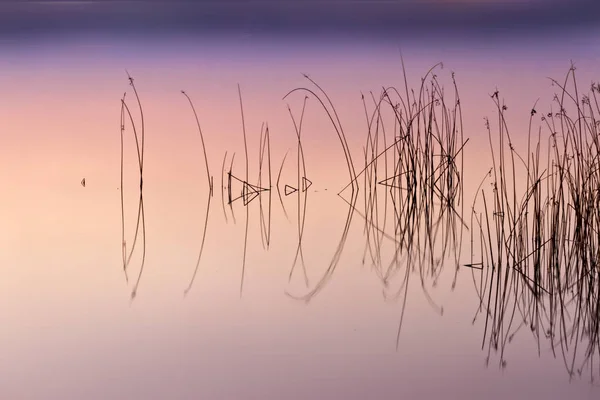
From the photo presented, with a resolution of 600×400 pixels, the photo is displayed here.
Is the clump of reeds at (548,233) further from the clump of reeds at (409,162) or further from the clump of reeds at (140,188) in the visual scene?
the clump of reeds at (140,188)

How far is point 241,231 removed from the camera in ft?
4.58

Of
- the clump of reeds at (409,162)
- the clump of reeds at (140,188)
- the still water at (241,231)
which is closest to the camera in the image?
the still water at (241,231)

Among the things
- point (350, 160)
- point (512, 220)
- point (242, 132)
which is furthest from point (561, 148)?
point (242, 132)

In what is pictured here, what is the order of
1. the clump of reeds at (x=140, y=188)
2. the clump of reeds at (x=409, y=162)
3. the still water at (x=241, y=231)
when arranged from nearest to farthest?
the still water at (x=241, y=231) < the clump of reeds at (x=140, y=188) < the clump of reeds at (x=409, y=162)

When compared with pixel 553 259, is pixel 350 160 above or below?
above

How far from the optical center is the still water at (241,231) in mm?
982

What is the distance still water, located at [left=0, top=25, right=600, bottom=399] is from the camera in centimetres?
98

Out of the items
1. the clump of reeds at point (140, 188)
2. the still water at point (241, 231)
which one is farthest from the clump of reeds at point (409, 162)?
the clump of reeds at point (140, 188)

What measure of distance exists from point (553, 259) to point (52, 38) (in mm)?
1540

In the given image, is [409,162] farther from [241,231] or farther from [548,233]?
[241,231]

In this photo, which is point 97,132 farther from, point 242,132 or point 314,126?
point 314,126

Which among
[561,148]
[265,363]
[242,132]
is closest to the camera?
[265,363]

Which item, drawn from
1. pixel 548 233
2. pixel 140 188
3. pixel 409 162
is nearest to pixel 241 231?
pixel 140 188

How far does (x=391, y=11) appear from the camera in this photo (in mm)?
1586
